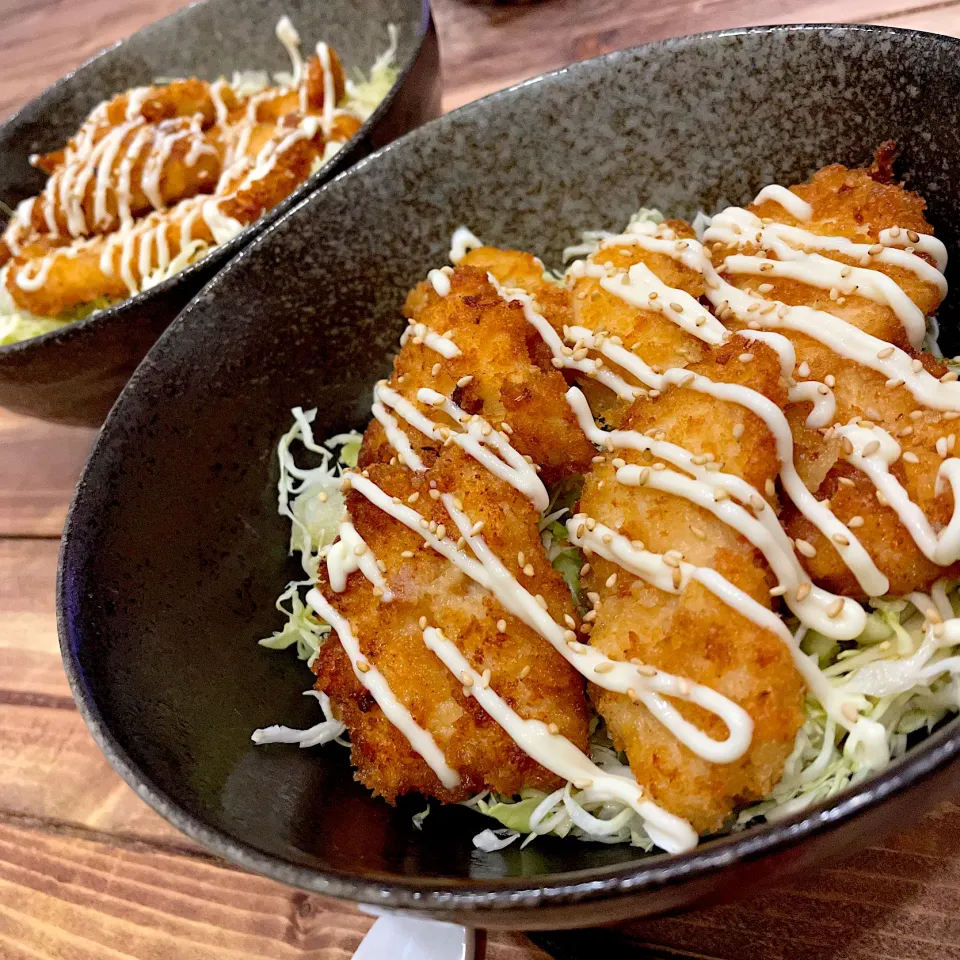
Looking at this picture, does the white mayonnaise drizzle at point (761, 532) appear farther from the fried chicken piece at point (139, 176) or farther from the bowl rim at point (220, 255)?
the fried chicken piece at point (139, 176)

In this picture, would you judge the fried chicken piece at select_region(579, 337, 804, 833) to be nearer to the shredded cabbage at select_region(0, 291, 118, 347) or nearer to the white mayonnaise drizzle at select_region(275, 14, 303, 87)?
the shredded cabbage at select_region(0, 291, 118, 347)

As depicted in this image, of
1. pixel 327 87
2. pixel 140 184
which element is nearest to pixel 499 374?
pixel 327 87

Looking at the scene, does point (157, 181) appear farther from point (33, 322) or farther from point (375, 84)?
point (375, 84)

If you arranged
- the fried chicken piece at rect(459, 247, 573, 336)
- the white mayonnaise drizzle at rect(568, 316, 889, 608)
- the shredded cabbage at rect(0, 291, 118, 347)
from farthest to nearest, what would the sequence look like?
the shredded cabbage at rect(0, 291, 118, 347) < the fried chicken piece at rect(459, 247, 573, 336) < the white mayonnaise drizzle at rect(568, 316, 889, 608)

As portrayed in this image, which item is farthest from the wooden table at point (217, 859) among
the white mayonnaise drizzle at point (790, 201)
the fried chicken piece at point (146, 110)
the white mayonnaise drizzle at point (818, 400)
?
the white mayonnaise drizzle at point (790, 201)

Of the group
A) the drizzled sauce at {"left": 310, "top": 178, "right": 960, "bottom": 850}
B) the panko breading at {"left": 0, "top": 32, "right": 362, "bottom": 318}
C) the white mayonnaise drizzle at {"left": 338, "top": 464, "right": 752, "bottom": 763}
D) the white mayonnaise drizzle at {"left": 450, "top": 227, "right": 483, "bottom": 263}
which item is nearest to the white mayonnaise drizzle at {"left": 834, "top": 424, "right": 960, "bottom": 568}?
the drizzled sauce at {"left": 310, "top": 178, "right": 960, "bottom": 850}

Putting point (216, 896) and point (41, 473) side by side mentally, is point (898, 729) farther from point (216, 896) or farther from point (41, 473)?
point (41, 473)
